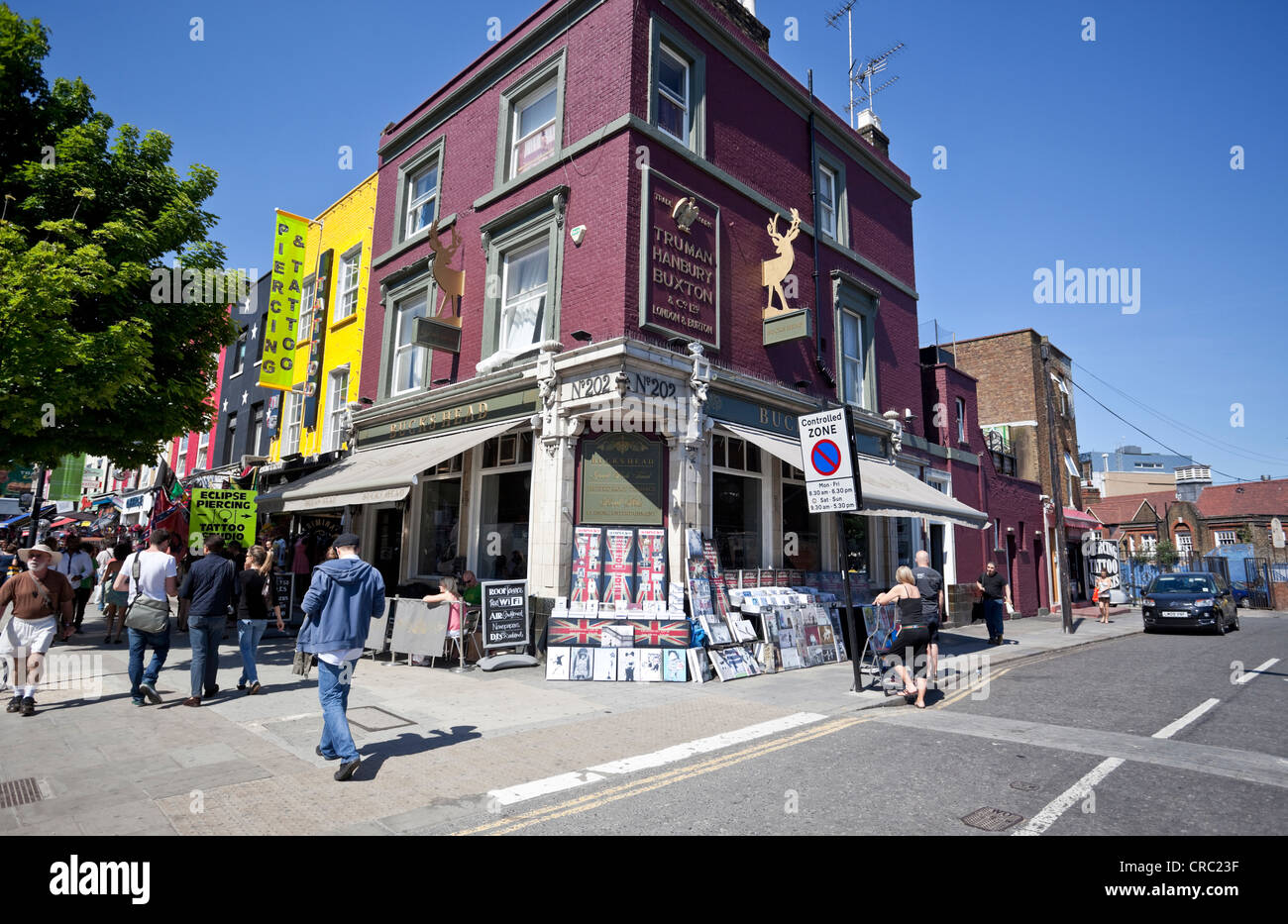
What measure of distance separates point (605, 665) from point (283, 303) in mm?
15725

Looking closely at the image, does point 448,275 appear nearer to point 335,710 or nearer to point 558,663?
point 558,663

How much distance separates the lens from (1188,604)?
18312mm

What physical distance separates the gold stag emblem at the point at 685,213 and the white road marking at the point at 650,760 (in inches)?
329

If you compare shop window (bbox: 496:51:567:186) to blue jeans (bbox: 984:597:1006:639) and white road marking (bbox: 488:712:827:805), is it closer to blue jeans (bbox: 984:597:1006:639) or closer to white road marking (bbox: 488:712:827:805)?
white road marking (bbox: 488:712:827:805)

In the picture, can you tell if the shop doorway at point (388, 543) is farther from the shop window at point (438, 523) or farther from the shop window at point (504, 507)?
the shop window at point (504, 507)

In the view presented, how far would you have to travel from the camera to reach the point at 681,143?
1212 centimetres

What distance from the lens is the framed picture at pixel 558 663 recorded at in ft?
31.8

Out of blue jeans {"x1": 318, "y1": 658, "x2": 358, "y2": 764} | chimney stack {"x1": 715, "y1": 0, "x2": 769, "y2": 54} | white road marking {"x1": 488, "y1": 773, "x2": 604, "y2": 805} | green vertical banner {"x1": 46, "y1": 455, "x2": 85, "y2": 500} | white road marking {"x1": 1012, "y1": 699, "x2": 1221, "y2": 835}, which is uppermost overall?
chimney stack {"x1": 715, "y1": 0, "x2": 769, "y2": 54}

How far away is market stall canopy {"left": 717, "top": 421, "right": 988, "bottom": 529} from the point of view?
1184 centimetres

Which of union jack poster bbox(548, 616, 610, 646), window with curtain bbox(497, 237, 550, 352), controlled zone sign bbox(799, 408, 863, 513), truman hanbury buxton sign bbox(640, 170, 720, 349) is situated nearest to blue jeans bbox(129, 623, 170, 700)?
union jack poster bbox(548, 616, 610, 646)

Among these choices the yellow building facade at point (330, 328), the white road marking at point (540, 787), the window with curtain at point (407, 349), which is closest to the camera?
the white road marking at point (540, 787)

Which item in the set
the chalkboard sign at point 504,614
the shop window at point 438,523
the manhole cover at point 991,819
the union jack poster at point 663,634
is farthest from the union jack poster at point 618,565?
the manhole cover at point 991,819

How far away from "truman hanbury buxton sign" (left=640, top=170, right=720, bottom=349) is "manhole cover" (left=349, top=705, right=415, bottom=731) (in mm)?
6824

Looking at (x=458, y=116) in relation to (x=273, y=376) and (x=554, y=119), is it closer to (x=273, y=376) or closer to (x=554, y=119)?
(x=554, y=119)
